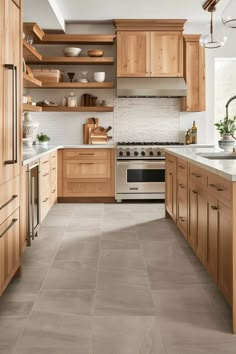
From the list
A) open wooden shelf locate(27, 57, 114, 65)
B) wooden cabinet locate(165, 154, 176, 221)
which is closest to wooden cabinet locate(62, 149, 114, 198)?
open wooden shelf locate(27, 57, 114, 65)

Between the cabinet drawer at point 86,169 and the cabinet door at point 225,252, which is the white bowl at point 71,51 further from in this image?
the cabinet door at point 225,252

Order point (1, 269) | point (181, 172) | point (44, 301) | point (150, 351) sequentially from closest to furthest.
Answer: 1. point (150, 351)
2. point (1, 269)
3. point (44, 301)
4. point (181, 172)

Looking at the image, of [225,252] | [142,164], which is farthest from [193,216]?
[142,164]

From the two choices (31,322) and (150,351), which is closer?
(150,351)

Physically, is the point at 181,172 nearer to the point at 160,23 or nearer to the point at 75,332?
the point at 75,332

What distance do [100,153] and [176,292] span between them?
169 inches

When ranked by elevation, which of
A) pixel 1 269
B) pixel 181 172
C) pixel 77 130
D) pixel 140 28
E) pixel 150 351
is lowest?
pixel 150 351

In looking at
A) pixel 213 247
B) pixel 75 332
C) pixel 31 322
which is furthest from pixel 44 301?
pixel 213 247

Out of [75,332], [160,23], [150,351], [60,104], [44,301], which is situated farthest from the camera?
[60,104]

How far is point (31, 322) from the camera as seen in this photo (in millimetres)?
2637

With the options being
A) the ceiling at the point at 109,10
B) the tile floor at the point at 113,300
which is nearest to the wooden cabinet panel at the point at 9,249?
the tile floor at the point at 113,300

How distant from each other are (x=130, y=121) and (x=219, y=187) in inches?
197

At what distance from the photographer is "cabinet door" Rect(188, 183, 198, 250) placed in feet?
12.3

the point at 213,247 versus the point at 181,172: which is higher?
the point at 181,172
